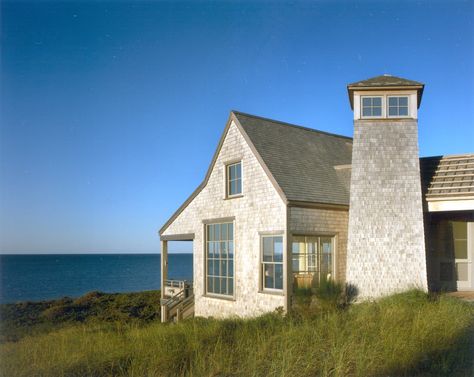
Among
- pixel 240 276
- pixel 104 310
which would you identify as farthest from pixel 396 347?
pixel 104 310

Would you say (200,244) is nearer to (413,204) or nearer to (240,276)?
(240,276)

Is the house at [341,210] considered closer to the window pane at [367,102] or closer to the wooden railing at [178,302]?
the window pane at [367,102]

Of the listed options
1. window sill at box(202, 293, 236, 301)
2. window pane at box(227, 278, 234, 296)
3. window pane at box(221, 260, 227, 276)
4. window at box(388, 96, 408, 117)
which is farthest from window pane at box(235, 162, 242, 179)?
window at box(388, 96, 408, 117)

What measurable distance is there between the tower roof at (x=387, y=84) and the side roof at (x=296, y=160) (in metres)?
3.03

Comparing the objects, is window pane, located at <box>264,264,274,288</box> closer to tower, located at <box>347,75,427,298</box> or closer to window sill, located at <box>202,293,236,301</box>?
window sill, located at <box>202,293,236,301</box>

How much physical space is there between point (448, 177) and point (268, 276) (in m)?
6.62

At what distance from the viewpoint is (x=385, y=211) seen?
48.7 ft

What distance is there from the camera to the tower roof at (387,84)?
→ 49.6 ft

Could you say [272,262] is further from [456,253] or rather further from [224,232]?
[456,253]

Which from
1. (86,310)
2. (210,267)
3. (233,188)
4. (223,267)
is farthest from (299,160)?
(86,310)

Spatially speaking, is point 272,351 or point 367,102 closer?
point 272,351

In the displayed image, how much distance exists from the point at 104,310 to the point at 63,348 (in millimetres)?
29866

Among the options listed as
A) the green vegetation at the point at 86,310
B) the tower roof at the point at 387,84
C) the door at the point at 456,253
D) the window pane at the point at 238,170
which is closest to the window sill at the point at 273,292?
the window pane at the point at 238,170

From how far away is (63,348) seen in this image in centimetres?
923
